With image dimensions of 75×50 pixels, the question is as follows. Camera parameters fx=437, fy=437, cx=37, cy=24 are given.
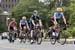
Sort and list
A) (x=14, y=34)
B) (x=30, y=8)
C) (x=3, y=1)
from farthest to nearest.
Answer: (x=3, y=1) < (x=30, y=8) < (x=14, y=34)

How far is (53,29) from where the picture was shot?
67.2ft

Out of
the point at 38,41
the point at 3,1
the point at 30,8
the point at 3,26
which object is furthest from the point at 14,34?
the point at 3,1

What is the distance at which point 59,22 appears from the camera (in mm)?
19875

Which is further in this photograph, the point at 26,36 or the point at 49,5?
the point at 49,5

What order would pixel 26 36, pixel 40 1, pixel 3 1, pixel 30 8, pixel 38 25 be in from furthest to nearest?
pixel 3 1
pixel 40 1
pixel 30 8
pixel 26 36
pixel 38 25

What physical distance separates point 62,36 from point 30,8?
8884 cm

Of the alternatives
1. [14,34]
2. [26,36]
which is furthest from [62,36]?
[14,34]

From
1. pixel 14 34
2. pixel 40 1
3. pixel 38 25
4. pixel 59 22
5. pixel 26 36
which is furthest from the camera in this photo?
pixel 40 1

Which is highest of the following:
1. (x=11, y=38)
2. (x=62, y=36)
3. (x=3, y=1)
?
(x=62, y=36)

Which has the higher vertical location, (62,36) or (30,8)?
(62,36)

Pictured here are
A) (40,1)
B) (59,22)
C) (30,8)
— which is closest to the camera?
(59,22)

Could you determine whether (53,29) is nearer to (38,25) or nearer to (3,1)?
(38,25)

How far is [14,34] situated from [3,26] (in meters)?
110

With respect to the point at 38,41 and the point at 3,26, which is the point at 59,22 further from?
the point at 3,26
